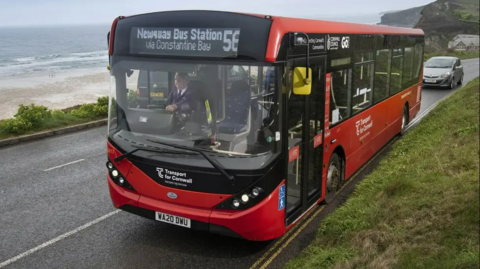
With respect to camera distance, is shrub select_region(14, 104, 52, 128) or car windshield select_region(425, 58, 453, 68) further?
car windshield select_region(425, 58, 453, 68)

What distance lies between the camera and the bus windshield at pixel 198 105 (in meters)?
5.04

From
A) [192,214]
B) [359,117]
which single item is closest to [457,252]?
[192,214]

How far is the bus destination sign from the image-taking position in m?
5.01

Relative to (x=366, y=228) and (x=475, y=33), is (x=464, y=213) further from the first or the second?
(x=475, y=33)

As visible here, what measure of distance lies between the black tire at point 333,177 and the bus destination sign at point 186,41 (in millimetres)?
2977

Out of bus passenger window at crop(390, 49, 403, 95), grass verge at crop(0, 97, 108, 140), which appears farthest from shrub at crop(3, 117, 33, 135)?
bus passenger window at crop(390, 49, 403, 95)

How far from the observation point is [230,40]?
16.4ft

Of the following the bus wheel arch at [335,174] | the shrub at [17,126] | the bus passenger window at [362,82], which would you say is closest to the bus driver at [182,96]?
the bus wheel arch at [335,174]

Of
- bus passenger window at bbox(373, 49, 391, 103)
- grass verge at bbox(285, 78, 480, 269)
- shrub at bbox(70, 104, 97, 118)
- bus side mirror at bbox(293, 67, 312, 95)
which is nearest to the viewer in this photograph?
grass verge at bbox(285, 78, 480, 269)

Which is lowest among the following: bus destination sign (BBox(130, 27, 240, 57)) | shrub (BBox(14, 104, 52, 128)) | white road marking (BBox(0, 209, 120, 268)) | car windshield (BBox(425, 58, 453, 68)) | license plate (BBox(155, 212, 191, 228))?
white road marking (BBox(0, 209, 120, 268))

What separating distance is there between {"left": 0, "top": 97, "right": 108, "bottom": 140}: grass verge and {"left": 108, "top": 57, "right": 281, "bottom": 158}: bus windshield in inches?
352

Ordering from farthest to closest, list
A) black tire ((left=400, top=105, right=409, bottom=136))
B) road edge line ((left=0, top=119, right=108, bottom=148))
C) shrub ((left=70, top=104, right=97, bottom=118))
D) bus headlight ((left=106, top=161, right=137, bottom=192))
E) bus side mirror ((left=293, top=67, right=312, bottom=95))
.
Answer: shrub ((left=70, top=104, right=97, bottom=118)) → road edge line ((left=0, top=119, right=108, bottom=148)) → black tire ((left=400, top=105, right=409, bottom=136)) → bus headlight ((left=106, top=161, right=137, bottom=192)) → bus side mirror ((left=293, top=67, right=312, bottom=95))

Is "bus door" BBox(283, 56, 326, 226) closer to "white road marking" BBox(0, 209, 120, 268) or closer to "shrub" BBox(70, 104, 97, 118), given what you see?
"white road marking" BBox(0, 209, 120, 268)

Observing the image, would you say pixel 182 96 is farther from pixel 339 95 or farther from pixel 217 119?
pixel 339 95
